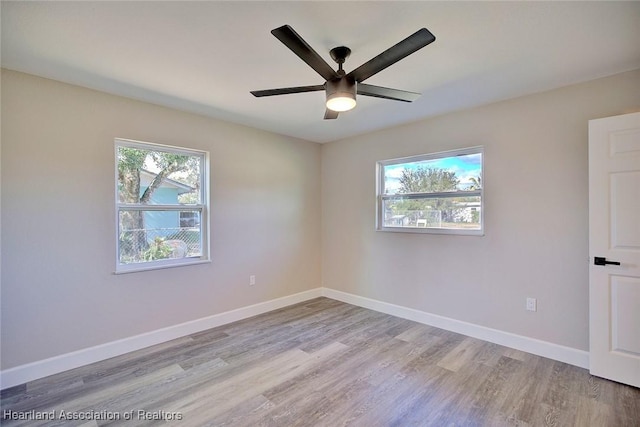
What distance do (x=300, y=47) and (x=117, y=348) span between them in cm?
305

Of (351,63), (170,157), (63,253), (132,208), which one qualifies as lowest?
(63,253)

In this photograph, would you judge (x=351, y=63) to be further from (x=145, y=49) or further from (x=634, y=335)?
(x=634, y=335)

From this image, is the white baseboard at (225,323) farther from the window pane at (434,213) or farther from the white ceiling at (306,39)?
the white ceiling at (306,39)

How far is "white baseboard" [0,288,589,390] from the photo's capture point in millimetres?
2385

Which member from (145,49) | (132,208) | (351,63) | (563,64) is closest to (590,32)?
(563,64)

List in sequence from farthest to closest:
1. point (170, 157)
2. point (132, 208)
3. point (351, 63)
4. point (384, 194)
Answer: point (384, 194)
point (170, 157)
point (132, 208)
point (351, 63)

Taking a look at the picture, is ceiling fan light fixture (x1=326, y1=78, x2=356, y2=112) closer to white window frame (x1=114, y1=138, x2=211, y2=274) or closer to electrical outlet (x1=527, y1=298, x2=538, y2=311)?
white window frame (x1=114, y1=138, x2=211, y2=274)

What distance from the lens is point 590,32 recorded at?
185 centimetres

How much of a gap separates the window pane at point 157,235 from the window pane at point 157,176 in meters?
0.14

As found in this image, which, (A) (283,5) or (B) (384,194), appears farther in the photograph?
(B) (384,194)

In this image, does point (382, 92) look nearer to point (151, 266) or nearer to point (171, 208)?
point (171, 208)

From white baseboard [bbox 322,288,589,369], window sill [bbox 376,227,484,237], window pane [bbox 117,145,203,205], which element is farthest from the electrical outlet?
window pane [bbox 117,145,203,205]

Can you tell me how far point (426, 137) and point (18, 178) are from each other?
12.8ft

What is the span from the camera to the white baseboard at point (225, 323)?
2385mm
